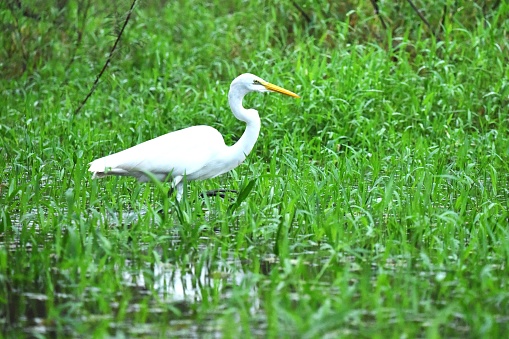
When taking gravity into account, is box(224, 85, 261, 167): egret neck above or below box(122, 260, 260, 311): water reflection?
above

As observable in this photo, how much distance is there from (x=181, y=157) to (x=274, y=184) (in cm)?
61

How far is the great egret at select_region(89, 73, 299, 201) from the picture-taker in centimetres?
633

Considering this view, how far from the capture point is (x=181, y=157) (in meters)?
6.42

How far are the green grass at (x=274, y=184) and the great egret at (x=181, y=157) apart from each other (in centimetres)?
19

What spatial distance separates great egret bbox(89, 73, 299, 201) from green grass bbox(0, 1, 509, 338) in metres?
0.19

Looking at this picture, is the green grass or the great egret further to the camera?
the great egret

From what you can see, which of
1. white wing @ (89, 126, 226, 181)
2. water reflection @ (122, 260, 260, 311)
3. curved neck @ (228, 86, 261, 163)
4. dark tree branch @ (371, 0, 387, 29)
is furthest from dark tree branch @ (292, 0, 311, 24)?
water reflection @ (122, 260, 260, 311)

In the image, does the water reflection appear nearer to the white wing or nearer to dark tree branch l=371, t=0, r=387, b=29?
the white wing

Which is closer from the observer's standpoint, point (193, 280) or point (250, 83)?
point (193, 280)

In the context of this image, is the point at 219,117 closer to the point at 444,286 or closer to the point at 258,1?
the point at 258,1

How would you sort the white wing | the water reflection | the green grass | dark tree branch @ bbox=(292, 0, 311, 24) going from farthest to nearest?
dark tree branch @ bbox=(292, 0, 311, 24) < the white wing < the water reflection < the green grass

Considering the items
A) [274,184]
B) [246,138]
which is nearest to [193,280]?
[274,184]

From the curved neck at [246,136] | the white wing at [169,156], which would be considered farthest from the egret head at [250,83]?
the white wing at [169,156]

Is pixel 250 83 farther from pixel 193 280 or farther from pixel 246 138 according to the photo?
pixel 193 280
